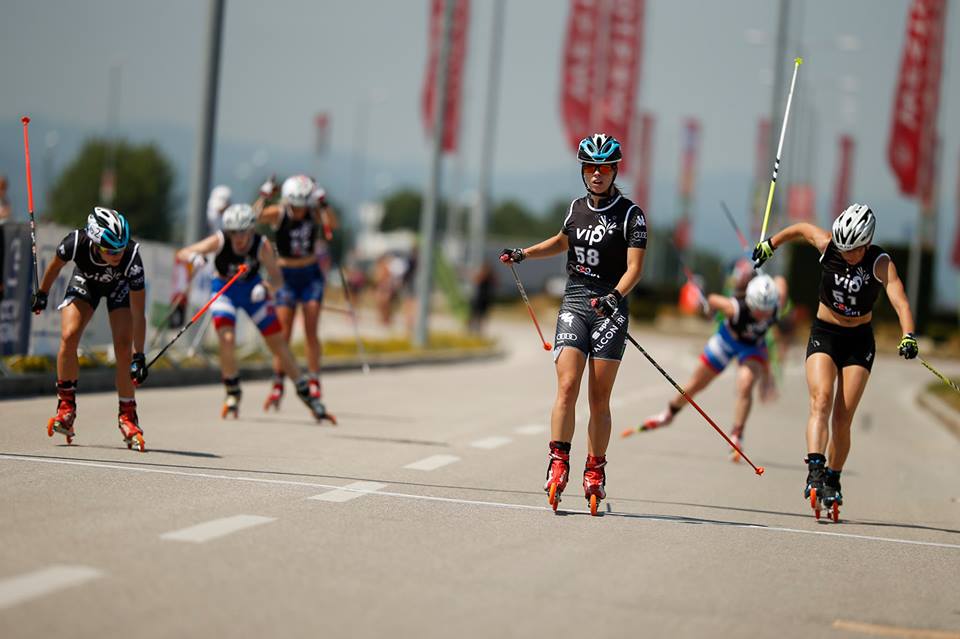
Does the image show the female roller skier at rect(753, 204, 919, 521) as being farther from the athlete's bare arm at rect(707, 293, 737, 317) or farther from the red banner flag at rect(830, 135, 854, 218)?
the red banner flag at rect(830, 135, 854, 218)

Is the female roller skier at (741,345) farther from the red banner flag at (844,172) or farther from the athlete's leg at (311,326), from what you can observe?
the red banner flag at (844,172)

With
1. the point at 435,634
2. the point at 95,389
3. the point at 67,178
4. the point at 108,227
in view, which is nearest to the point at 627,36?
the point at 95,389

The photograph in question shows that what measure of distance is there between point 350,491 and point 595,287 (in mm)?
2015

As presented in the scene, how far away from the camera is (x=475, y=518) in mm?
8797

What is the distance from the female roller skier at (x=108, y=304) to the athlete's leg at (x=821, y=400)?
4.71 m

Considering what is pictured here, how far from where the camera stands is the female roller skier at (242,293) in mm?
13805

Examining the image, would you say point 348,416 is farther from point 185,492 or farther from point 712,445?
point 185,492

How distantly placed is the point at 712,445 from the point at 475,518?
24.5 ft

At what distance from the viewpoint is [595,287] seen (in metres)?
9.52

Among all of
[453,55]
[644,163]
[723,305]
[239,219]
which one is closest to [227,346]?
[239,219]

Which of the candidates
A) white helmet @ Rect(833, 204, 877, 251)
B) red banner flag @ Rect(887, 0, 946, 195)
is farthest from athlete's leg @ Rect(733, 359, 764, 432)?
red banner flag @ Rect(887, 0, 946, 195)

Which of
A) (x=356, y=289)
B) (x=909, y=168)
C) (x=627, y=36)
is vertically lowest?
(x=356, y=289)

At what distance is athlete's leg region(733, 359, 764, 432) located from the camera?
47.4ft

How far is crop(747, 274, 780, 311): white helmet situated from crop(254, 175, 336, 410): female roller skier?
4320mm
